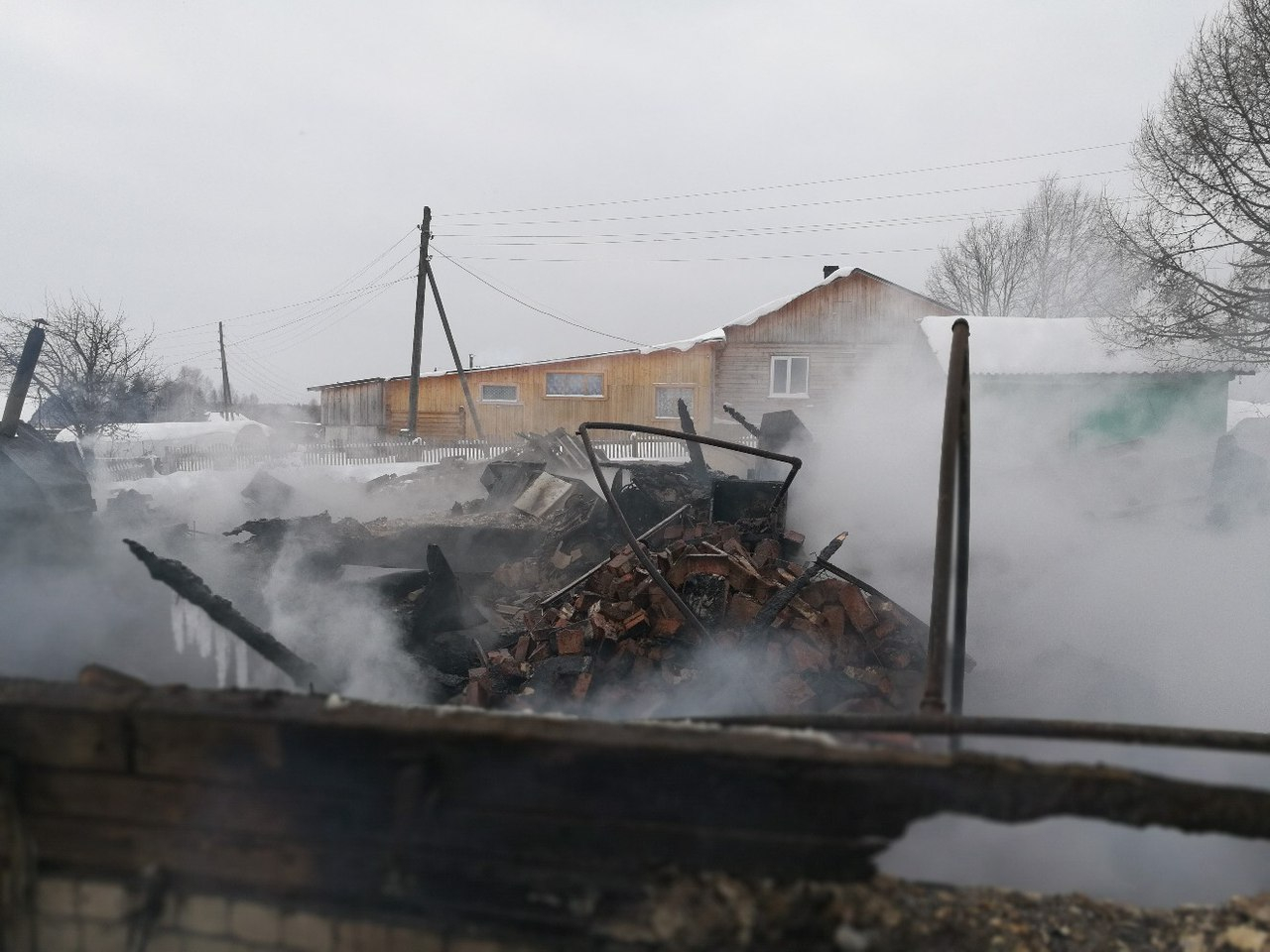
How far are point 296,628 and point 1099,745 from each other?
4.94 m

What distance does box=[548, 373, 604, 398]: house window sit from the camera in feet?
89.4

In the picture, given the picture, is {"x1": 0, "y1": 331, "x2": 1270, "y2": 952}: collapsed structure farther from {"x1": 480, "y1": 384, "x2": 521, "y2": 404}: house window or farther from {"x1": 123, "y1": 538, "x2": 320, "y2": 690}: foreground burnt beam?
{"x1": 480, "y1": 384, "x2": 521, "y2": 404}: house window

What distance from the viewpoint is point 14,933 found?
82.5 inches

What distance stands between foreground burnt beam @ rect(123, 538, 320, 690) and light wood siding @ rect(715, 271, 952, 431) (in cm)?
2271

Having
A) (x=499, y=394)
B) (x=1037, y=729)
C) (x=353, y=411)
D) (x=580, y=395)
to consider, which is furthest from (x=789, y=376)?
(x=1037, y=729)

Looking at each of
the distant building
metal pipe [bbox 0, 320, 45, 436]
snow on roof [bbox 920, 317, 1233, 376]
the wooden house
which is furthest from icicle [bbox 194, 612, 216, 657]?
the wooden house

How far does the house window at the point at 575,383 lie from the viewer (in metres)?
27.2

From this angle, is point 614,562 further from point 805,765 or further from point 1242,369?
point 1242,369

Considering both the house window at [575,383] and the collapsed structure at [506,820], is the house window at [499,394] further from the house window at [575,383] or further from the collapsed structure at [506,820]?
the collapsed structure at [506,820]

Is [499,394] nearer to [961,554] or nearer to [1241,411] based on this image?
[961,554]

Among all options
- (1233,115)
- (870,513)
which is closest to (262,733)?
(870,513)

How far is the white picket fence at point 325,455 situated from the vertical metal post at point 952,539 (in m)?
16.1

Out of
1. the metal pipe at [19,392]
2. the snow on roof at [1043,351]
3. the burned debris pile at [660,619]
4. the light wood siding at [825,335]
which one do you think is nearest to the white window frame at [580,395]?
the light wood siding at [825,335]

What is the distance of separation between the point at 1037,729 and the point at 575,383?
2577 centimetres
